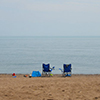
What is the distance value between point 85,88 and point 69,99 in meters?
1.08

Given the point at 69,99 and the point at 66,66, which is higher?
the point at 66,66

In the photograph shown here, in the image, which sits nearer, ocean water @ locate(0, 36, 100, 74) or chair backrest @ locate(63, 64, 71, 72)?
chair backrest @ locate(63, 64, 71, 72)

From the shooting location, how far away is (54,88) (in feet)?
18.8

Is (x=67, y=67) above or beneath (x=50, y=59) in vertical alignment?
beneath

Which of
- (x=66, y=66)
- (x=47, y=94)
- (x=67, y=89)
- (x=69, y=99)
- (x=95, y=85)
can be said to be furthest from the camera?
(x=66, y=66)

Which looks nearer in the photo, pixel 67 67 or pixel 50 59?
pixel 67 67

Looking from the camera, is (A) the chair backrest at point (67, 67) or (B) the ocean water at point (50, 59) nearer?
(A) the chair backrest at point (67, 67)

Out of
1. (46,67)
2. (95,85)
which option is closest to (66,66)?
(46,67)

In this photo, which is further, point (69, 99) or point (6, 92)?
point (6, 92)

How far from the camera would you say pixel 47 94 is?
16.8 ft

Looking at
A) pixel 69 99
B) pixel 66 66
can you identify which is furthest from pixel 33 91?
pixel 66 66

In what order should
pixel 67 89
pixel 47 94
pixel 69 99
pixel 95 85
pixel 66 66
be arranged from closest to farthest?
1. pixel 69 99
2. pixel 47 94
3. pixel 67 89
4. pixel 95 85
5. pixel 66 66

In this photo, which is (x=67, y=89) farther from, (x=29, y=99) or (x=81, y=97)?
(x=29, y=99)

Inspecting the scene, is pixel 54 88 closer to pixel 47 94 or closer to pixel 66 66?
pixel 47 94
